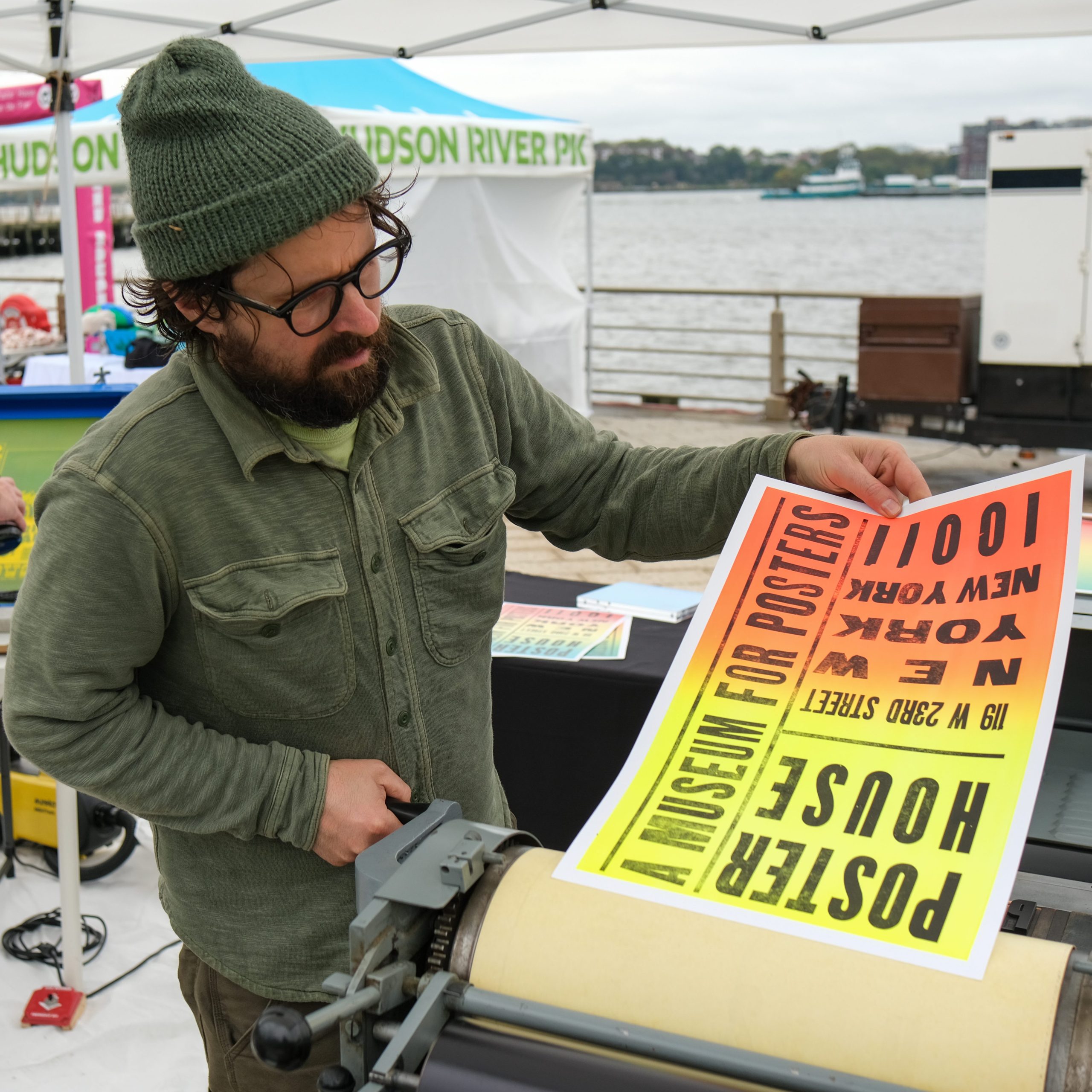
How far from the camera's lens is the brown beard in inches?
47.4

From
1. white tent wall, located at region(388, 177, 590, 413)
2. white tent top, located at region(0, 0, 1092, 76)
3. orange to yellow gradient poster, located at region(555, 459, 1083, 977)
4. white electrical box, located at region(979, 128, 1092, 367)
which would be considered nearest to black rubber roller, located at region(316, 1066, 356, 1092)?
orange to yellow gradient poster, located at region(555, 459, 1083, 977)

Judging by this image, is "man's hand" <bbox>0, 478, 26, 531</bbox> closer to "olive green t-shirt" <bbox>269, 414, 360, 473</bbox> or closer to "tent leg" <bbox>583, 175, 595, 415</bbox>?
"olive green t-shirt" <bbox>269, 414, 360, 473</bbox>

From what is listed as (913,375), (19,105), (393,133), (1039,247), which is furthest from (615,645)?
(1039,247)

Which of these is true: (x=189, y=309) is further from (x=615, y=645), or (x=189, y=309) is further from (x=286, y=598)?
(x=615, y=645)

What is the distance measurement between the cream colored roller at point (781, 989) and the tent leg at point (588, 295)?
9.37 meters

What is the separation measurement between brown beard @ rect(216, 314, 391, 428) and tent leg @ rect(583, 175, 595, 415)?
891cm

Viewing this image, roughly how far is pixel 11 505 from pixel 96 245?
347 inches

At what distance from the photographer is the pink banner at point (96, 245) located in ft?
31.7

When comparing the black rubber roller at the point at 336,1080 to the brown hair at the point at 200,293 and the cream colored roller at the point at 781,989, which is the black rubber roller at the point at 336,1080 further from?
the brown hair at the point at 200,293

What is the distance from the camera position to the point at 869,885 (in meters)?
0.86

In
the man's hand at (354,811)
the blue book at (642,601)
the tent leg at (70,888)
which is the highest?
the man's hand at (354,811)

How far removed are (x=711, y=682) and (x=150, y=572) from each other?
1.87 feet

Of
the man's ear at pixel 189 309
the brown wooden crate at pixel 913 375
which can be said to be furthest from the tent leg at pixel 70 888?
the brown wooden crate at pixel 913 375

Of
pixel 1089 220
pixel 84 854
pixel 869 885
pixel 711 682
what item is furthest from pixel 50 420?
pixel 1089 220
